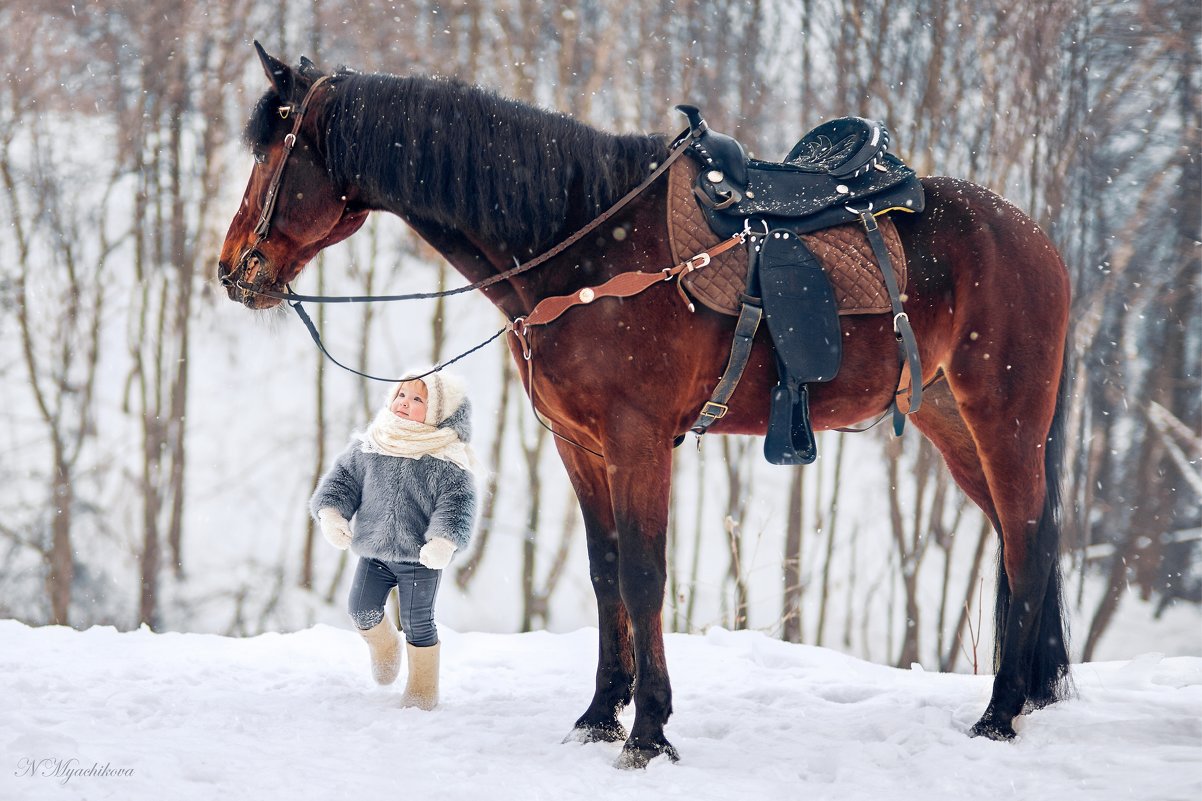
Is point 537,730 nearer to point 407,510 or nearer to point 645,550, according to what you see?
point 645,550

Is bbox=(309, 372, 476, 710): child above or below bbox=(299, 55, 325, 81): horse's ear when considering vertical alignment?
below

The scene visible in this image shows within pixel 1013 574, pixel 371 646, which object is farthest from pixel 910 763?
pixel 371 646

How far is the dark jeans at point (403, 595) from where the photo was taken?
410cm

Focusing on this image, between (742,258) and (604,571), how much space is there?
1.40 metres

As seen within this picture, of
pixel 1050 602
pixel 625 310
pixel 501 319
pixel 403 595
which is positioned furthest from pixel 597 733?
pixel 501 319

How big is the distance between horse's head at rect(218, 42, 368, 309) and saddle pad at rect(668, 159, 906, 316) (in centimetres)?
130

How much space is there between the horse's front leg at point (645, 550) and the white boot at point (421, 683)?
1.15 meters

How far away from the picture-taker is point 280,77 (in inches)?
138

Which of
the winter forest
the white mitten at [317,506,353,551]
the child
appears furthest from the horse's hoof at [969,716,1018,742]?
the winter forest

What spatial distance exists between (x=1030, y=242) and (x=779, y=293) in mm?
1284

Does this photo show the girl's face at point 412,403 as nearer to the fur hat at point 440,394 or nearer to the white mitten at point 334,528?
the fur hat at point 440,394

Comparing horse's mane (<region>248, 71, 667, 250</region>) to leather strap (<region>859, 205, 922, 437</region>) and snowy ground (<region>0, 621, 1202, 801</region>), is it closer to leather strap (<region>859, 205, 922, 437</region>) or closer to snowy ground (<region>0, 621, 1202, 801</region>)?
leather strap (<region>859, 205, 922, 437</region>)

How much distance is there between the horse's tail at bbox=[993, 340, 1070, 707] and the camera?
3.76 m

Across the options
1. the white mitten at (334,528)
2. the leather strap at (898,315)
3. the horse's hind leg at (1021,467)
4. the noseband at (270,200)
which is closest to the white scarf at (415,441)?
the white mitten at (334,528)
